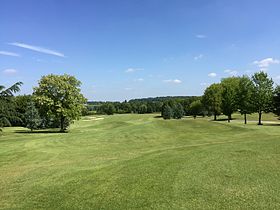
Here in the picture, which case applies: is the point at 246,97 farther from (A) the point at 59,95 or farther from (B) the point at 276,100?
(A) the point at 59,95

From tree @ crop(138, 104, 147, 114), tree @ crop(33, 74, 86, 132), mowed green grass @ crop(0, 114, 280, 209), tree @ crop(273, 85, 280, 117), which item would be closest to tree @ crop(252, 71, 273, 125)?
tree @ crop(273, 85, 280, 117)

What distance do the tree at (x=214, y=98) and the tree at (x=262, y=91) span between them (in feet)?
83.4

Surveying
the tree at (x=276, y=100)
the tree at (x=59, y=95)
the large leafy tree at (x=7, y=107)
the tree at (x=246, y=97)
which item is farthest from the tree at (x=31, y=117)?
the tree at (x=276, y=100)

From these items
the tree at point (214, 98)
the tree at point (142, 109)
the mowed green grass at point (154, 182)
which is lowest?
the mowed green grass at point (154, 182)

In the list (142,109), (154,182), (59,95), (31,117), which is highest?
(59,95)

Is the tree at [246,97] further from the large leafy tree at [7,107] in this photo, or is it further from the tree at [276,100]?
the large leafy tree at [7,107]

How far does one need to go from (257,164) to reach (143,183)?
5.56 metres

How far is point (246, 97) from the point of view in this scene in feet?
190

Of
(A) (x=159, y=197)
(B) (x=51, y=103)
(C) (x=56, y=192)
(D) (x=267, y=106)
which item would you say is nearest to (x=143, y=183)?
(A) (x=159, y=197)

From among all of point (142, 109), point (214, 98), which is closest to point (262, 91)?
point (214, 98)

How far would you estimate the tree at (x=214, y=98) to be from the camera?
81875 millimetres

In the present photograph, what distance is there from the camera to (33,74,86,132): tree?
49750mm

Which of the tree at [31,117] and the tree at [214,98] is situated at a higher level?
the tree at [214,98]

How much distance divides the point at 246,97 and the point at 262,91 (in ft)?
11.0
